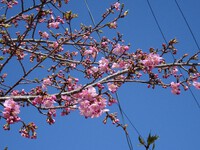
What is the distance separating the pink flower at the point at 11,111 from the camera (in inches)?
120

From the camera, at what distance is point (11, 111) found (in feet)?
10.1

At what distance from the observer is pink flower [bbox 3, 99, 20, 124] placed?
10.0 feet

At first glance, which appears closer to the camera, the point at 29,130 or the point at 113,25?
the point at 29,130

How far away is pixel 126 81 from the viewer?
11.4 ft

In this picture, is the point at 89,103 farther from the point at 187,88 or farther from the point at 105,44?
the point at 105,44

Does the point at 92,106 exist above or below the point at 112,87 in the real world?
below

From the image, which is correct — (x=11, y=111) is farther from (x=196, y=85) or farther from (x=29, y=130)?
(x=196, y=85)

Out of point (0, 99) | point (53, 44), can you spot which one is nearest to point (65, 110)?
point (0, 99)

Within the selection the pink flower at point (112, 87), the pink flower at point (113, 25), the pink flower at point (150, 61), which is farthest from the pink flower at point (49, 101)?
the pink flower at point (113, 25)

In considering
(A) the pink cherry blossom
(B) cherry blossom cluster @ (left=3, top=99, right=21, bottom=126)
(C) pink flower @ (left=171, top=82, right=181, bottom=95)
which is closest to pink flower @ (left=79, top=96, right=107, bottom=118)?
(B) cherry blossom cluster @ (left=3, top=99, right=21, bottom=126)

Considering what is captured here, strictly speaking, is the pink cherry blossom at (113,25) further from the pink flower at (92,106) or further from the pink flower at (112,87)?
the pink flower at (92,106)

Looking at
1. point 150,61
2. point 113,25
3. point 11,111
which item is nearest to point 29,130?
point 11,111

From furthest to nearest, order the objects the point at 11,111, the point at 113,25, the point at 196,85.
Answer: the point at 113,25 < the point at 196,85 < the point at 11,111

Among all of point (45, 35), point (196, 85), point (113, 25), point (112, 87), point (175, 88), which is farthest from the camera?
point (45, 35)
